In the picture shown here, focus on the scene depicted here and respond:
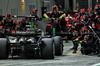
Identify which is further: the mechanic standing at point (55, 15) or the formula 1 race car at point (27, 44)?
the mechanic standing at point (55, 15)

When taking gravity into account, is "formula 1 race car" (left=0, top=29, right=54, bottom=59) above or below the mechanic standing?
below

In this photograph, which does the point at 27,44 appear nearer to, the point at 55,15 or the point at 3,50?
the point at 3,50

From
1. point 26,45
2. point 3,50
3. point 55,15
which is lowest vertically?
point 3,50

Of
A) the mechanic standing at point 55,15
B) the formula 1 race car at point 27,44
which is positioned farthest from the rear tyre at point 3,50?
the mechanic standing at point 55,15

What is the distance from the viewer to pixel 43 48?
684 inches

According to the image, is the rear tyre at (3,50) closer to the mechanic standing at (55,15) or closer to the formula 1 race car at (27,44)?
the formula 1 race car at (27,44)

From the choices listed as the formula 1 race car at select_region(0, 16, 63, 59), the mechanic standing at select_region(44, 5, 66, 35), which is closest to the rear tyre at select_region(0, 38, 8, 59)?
the formula 1 race car at select_region(0, 16, 63, 59)

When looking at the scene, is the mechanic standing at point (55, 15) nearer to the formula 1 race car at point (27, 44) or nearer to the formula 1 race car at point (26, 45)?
the formula 1 race car at point (27, 44)

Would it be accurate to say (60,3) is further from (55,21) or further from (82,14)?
(82,14)

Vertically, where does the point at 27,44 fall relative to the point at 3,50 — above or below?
above

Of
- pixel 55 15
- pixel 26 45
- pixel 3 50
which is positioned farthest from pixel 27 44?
pixel 55 15

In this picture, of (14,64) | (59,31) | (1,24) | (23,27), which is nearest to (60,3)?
(59,31)

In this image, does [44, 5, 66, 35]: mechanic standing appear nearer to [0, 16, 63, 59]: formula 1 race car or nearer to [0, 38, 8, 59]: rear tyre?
[0, 16, 63, 59]: formula 1 race car

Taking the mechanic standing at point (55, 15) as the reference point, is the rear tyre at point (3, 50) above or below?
below
